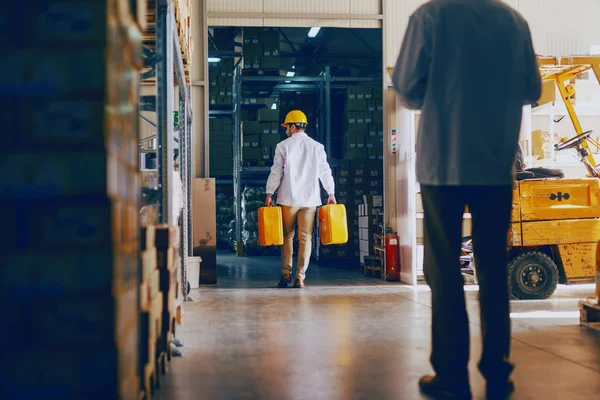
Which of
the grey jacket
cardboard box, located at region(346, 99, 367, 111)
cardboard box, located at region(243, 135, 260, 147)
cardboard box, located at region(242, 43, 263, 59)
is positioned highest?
cardboard box, located at region(242, 43, 263, 59)

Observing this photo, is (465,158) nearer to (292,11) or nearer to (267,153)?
(292,11)

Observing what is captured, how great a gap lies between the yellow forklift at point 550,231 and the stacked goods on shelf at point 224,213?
942cm

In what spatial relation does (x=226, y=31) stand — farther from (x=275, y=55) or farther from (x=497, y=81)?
(x=497, y=81)

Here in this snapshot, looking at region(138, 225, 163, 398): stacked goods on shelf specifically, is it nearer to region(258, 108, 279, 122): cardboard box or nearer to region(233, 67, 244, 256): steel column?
region(233, 67, 244, 256): steel column

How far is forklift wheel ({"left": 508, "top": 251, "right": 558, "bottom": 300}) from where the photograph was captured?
24.1 ft

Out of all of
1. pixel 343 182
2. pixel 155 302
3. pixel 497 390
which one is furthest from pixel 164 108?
pixel 343 182

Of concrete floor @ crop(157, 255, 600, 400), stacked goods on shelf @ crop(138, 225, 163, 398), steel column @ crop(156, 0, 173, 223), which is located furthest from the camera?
steel column @ crop(156, 0, 173, 223)

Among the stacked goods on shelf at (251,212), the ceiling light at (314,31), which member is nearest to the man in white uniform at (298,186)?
the stacked goods on shelf at (251,212)

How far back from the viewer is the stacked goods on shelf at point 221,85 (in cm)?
1500

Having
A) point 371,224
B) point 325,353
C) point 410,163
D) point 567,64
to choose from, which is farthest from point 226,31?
point 325,353

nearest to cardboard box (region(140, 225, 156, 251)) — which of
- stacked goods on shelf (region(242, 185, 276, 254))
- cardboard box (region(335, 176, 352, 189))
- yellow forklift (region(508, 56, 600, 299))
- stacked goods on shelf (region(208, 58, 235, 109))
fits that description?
yellow forklift (region(508, 56, 600, 299))

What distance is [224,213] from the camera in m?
16.2

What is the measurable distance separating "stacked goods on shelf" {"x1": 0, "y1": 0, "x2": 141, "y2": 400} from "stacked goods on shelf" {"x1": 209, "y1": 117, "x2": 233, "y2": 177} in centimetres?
1322

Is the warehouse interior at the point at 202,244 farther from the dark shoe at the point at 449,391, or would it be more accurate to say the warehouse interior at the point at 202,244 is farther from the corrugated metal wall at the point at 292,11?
the dark shoe at the point at 449,391
